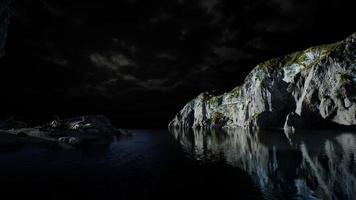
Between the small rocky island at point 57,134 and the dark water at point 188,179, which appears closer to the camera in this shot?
the dark water at point 188,179

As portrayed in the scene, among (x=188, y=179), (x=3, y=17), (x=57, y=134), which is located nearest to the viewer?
(x=188, y=179)

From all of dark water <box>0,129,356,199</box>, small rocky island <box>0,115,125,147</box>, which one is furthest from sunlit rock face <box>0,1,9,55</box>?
small rocky island <box>0,115,125,147</box>

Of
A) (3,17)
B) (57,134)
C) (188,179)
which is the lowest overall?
(188,179)

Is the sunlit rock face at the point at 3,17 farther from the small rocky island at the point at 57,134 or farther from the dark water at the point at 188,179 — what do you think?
the small rocky island at the point at 57,134

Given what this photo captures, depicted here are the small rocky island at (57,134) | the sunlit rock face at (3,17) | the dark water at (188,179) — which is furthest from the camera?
the small rocky island at (57,134)

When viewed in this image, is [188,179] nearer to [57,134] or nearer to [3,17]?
[3,17]

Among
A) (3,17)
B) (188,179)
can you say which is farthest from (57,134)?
(188,179)

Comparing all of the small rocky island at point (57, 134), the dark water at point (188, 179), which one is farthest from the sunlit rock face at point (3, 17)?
the small rocky island at point (57, 134)

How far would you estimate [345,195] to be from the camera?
102ft

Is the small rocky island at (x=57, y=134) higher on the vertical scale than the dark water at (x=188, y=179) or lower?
higher

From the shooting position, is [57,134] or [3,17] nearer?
[3,17]

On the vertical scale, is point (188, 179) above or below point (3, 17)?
below

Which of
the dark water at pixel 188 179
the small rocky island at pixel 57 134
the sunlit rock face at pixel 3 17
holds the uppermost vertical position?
the sunlit rock face at pixel 3 17

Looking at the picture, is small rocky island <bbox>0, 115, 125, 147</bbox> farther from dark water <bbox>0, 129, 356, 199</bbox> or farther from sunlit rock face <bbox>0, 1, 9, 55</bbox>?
sunlit rock face <bbox>0, 1, 9, 55</bbox>
